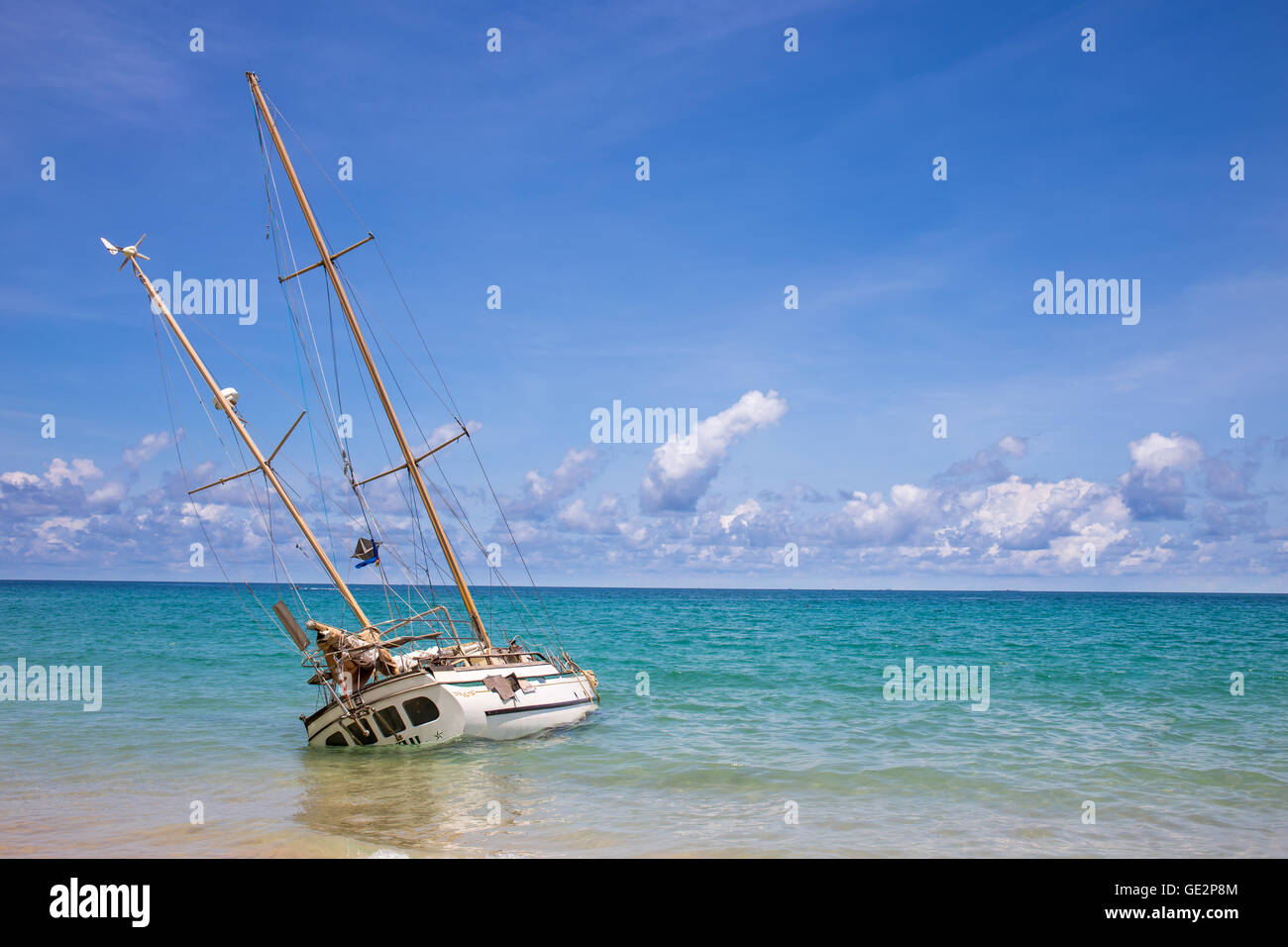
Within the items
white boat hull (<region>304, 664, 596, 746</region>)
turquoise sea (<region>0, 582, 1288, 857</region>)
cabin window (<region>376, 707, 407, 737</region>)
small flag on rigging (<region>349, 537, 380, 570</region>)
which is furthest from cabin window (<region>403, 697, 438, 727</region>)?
small flag on rigging (<region>349, 537, 380, 570</region>)

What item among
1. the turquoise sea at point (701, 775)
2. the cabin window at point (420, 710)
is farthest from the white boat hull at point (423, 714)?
the turquoise sea at point (701, 775)

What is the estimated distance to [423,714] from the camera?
21031 millimetres

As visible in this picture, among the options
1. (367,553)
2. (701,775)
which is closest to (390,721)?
(367,553)

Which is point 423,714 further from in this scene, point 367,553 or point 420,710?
point 367,553

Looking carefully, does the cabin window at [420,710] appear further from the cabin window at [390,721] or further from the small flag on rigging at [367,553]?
the small flag on rigging at [367,553]

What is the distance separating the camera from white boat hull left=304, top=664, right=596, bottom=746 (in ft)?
68.8

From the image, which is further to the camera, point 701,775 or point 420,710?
point 420,710

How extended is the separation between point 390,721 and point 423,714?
821 millimetres

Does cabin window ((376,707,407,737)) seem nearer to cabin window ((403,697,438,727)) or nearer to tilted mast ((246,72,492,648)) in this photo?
cabin window ((403,697,438,727))

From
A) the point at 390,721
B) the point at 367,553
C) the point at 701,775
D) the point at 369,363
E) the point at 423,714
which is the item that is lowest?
the point at 701,775
